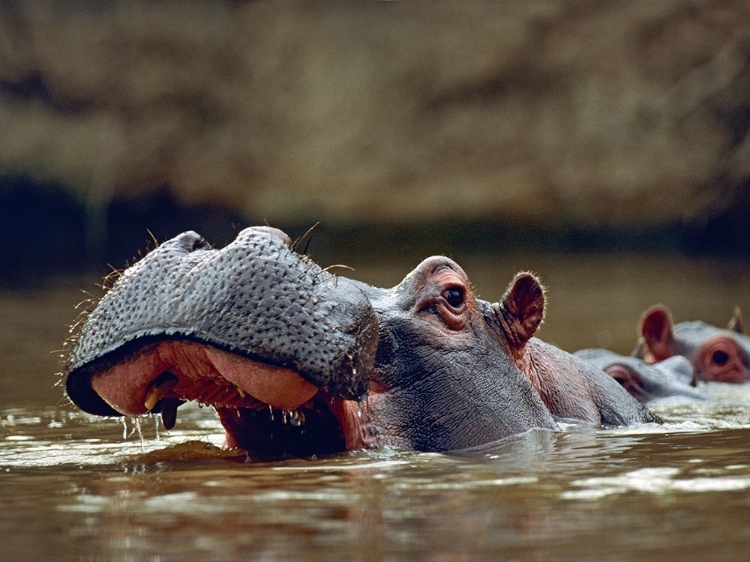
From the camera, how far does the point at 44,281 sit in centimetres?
1662

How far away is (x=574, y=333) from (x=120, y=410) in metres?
7.15

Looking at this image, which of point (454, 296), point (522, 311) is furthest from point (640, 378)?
point (454, 296)

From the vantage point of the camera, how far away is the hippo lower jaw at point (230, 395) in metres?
4.05

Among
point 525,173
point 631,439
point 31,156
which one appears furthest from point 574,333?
point 31,156

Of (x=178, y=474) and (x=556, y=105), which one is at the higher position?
(x=556, y=105)

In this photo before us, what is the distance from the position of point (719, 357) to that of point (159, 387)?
5111 mm

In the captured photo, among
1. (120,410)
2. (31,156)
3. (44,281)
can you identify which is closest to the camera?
(120,410)

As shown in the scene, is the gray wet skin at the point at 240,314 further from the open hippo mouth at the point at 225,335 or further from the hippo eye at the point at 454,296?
the hippo eye at the point at 454,296

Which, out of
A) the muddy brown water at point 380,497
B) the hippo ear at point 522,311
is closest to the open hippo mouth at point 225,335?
the muddy brown water at point 380,497

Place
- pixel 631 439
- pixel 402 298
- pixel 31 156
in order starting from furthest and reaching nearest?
pixel 31 156
pixel 631 439
pixel 402 298

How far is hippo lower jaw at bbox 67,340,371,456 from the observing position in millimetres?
4055

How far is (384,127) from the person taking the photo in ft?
73.6

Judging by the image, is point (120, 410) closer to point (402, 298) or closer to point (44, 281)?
point (402, 298)

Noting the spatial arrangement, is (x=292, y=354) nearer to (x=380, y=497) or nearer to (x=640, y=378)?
(x=380, y=497)
